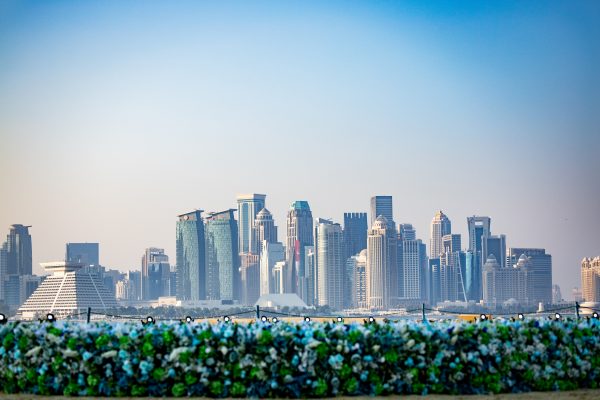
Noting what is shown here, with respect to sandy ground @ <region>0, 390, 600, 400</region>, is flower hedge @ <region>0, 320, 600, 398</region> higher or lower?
higher

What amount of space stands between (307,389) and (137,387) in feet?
7.87

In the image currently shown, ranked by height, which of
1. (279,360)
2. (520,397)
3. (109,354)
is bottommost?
(520,397)

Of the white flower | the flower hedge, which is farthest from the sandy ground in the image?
the white flower

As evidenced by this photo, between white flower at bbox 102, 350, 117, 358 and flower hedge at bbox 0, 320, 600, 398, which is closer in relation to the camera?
flower hedge at bbox 0, 320, 600, 398

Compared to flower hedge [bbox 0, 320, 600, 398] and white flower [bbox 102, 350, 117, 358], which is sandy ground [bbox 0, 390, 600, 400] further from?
white flower [bbox 102, 350, 117, 358]

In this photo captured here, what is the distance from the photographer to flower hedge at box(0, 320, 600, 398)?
1527 cm

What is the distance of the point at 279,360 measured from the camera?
600 inches

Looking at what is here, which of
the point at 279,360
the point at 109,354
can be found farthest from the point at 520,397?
the point at 109,354

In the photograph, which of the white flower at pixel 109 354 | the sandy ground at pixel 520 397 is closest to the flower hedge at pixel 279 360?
the white flower at pixel 109 354

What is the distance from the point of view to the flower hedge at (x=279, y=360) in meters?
15.3

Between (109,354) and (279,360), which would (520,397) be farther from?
(109,354)

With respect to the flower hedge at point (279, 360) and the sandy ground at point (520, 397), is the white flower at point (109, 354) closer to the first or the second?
the flower hedge at point (279, 360)

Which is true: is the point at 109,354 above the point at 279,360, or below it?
above

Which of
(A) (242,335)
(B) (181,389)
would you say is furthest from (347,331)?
(B) (181,389)
